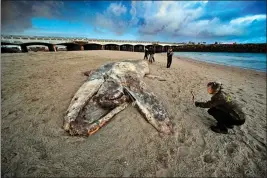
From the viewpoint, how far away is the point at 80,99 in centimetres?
440

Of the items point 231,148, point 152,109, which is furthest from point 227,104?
point 152,109

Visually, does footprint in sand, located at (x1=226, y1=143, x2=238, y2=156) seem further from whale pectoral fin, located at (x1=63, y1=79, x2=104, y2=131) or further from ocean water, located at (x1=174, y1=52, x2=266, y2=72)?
ocean water, located at (x1=174, y1=52, x2=266, y2=72)

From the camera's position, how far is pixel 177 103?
19.1 feet

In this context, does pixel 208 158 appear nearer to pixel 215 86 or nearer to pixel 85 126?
pixel 215 86

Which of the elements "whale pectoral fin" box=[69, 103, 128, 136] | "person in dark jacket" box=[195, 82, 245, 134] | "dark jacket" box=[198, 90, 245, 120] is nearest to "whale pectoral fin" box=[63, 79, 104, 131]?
"whale pectoral fin" box=[69, 103, 128, 136]

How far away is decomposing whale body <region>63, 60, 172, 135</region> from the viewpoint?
3919 mm

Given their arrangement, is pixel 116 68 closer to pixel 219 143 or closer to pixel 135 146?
pixel 135 146

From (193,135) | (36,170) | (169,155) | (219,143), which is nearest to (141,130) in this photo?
(169,155)

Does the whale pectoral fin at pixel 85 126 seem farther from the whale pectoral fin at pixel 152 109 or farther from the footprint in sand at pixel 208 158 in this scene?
the footprint in sand at pixel 208 158

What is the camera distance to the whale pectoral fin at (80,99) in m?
3.94

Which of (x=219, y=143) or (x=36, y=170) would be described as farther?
(x=219, y=143)

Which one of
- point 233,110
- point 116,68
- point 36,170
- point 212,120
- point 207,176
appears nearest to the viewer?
point 36,170

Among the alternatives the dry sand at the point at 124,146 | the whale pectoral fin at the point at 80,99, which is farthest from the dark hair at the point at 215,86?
the whale pectoral fin at the point at 80,99

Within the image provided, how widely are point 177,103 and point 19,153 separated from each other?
17.0 ft
